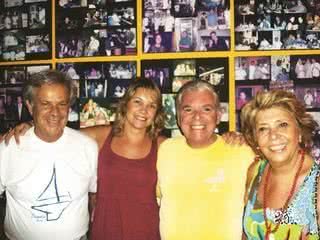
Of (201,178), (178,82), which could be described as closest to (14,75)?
(178,82)

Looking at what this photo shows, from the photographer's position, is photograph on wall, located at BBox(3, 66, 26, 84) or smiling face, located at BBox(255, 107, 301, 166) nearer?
smiling face, located at BBox(255, 107, 301, 166)

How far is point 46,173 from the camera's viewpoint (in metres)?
2.32

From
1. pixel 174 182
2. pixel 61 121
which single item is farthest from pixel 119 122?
pixel 174 182

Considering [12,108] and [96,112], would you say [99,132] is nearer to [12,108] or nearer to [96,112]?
[96,112]

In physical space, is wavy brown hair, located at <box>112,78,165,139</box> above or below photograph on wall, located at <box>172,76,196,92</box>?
below

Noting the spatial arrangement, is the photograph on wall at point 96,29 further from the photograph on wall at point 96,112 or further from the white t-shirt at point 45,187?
the white t-shirt at point 45,187

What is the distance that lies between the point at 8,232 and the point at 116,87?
1.24 meters

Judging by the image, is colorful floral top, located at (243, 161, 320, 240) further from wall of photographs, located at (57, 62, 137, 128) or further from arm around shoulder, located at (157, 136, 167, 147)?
wall of photographs, located at (57, 62, 137, 128)

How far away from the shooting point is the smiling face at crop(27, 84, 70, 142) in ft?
7.57

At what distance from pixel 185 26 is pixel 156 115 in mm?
688

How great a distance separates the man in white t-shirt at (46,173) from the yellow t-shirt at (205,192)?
545 mm

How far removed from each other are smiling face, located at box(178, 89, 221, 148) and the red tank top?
0.34m

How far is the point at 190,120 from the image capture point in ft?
7.45

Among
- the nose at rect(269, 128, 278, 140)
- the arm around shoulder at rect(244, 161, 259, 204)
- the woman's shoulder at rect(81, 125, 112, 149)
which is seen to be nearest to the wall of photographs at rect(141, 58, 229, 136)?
the woman's shoulder at rect(81, 125, 112, 149)
